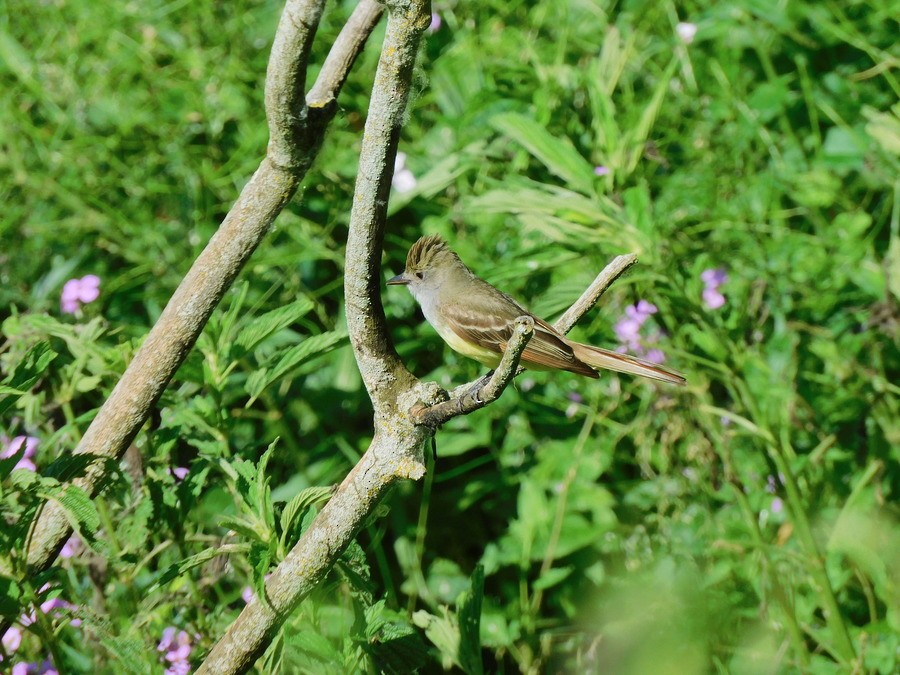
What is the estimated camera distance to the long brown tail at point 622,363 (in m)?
2.72

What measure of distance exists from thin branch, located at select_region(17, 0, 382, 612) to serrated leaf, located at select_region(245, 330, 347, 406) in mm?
298

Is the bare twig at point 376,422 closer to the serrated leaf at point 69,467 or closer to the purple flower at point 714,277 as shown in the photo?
the serrated leaf at point 69,467

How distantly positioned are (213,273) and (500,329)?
1.19 m

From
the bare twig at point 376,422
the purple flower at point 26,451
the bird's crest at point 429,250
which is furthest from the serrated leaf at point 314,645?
the bird's crest at point 429,250

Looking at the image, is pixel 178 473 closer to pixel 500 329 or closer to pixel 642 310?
pixel 500 329

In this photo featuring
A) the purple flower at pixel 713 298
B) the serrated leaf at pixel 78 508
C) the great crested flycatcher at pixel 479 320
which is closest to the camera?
the serrated leaf at pixel 78 508

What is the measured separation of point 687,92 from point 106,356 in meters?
2.90

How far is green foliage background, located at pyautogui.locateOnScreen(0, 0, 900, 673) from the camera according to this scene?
→ 2.49 metres

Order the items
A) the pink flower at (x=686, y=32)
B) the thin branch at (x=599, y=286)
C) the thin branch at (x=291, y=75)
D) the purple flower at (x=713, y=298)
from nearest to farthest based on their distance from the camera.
Answer: 1. the thin branch at (x=291, y=75)
2. the thin branch at (x=599, y=286)
3. the purple flower at (x=713, y=298)
4. the pink flower at (x=686, y=32)

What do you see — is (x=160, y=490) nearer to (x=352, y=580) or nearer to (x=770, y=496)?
(x=352, y=580)

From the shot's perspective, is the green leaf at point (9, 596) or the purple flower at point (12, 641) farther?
the purple flower at point (12, 641)

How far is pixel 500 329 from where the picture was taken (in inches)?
123

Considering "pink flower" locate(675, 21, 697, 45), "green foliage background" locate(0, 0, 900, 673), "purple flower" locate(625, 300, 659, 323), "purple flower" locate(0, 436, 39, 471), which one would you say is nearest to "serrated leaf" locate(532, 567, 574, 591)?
"green foliage background" locate(0, 0, 900, 673)

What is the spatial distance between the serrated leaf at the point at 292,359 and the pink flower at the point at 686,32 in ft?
8.63
